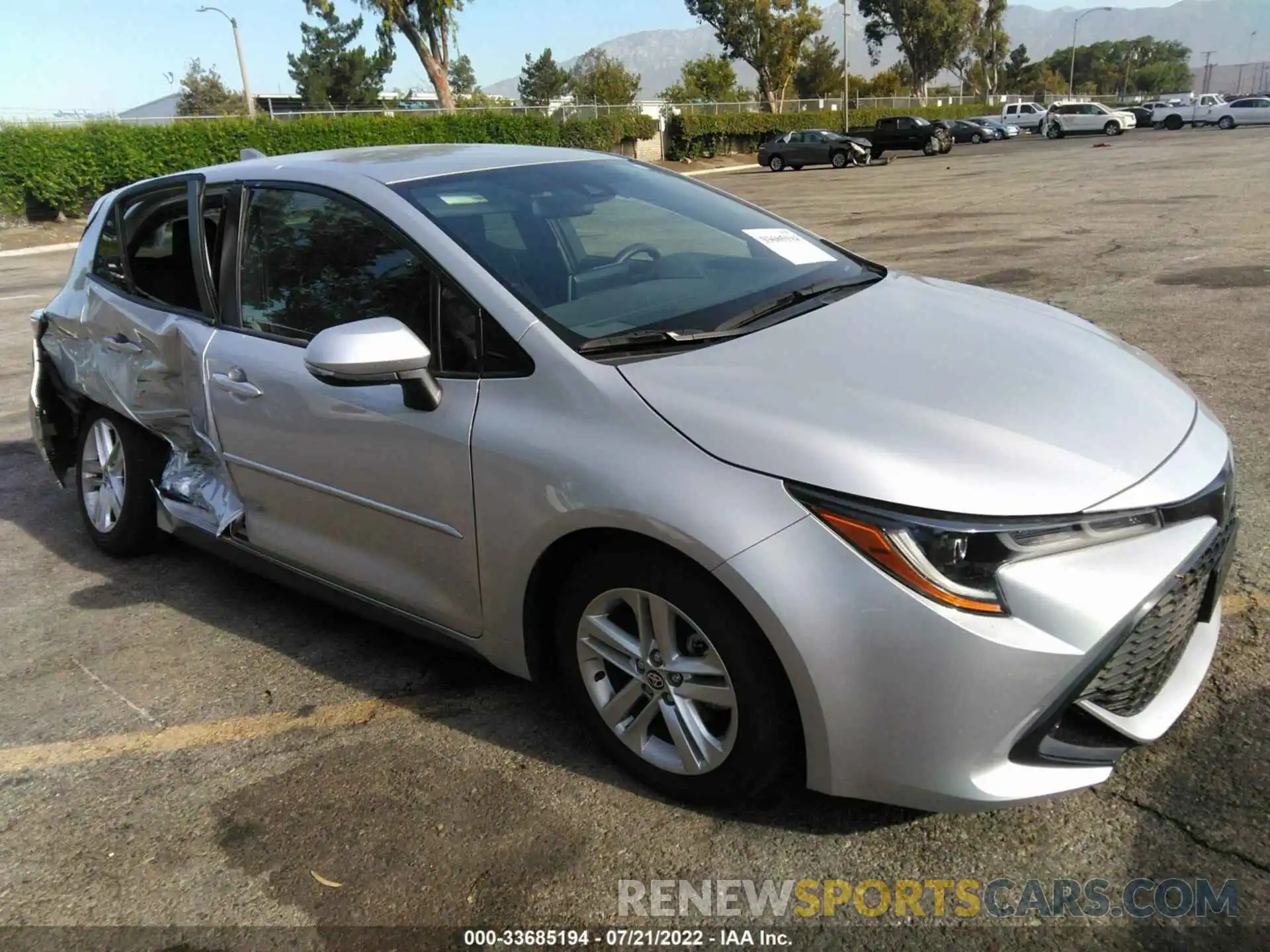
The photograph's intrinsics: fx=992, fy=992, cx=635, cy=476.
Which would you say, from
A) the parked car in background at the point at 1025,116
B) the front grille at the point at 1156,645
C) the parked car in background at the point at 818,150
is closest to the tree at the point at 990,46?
the parked car in background at the point at 1025,116

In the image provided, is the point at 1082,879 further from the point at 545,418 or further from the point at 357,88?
the point at 357,88

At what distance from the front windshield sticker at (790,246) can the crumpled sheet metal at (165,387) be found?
1.98m

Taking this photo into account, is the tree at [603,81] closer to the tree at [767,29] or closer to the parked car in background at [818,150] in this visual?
the tree at [767,29]

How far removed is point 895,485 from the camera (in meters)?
2.09

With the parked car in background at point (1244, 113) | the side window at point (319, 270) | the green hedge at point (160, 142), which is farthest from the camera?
the parked car in background at point (1244, 113)

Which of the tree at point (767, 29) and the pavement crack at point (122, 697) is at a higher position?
the tree at point (767, 29)

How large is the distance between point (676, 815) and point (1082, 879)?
0.95 metres

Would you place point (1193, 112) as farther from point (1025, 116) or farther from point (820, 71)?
point (820, 71)

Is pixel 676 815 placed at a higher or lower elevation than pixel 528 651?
lower

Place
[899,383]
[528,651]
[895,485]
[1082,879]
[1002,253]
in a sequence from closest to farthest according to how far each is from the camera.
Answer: [895,485]
[1082,879]
[899,383]
[528,651]
[1002,253]

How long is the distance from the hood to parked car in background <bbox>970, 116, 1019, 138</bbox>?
5718cm

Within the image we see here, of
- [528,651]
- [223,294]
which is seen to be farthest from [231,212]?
[528,651]

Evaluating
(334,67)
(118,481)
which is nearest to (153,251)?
(118,481)

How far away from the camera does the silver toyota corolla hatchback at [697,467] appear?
2078 mm
